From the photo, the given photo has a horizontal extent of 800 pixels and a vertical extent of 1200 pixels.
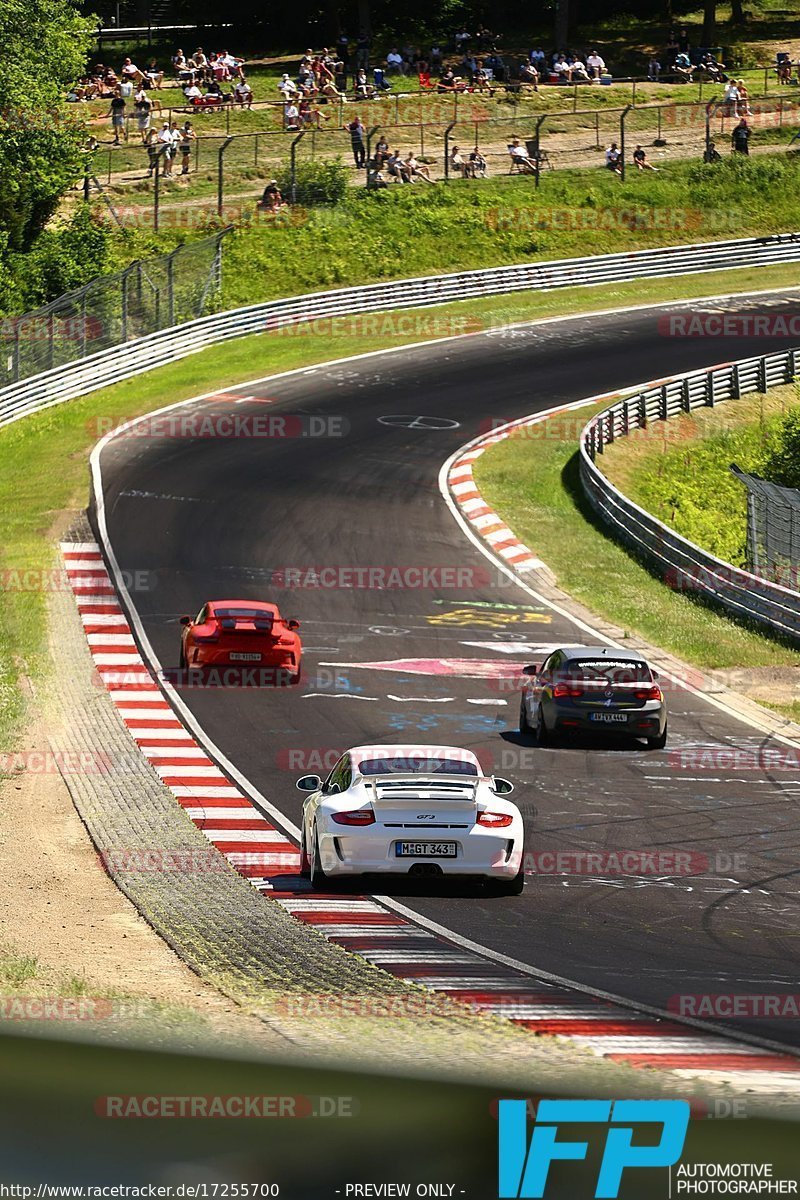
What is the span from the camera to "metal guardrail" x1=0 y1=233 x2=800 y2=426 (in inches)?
1917

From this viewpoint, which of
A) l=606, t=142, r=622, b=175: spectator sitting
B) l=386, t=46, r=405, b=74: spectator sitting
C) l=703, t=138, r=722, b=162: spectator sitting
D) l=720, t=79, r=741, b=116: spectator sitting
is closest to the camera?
l=606, t=142, r=622, b=175: spectator sitting

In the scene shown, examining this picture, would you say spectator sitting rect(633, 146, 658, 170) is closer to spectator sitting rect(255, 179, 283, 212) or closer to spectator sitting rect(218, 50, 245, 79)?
spectator sitting rect(255, 179, 283, 212)

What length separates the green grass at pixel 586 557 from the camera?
31.3 m

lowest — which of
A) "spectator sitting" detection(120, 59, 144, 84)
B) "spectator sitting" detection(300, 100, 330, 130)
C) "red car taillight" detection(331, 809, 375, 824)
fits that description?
"red car taillight" detection(331, 809, 375, 824)

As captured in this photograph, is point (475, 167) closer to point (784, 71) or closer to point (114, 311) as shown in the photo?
point (784, 71)

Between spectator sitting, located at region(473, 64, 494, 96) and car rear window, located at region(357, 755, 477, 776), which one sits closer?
car rear window, located at region(357, 755, 477, 776)

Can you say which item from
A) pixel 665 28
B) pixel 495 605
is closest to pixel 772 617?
pixel 495 605

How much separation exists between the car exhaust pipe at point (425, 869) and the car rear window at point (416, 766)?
1.03m

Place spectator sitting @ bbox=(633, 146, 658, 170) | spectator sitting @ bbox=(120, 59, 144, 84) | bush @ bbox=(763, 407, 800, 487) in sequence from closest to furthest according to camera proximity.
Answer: bush @ bbox=(763, 407, 800, 487), spectator sitting @ bbox=(633, 146, 658, 170), spectator sitting @ bbox=(120, 59, 144, 84)

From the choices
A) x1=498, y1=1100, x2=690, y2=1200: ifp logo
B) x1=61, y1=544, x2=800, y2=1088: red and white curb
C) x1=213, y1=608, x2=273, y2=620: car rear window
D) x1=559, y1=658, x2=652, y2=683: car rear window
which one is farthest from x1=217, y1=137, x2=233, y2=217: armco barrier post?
x1=498, y1=1100, x2=690, y2=1200: ifp logo

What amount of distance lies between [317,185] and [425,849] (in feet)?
170

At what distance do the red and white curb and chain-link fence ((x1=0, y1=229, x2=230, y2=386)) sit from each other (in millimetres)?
22015

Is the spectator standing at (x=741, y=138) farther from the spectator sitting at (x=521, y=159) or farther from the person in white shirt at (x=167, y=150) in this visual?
the person in white shirt at (x=167, y=150)

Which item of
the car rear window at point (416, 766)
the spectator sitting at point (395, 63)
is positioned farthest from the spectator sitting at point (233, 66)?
the car rear window at point (416, 766)
